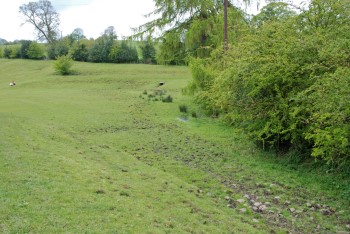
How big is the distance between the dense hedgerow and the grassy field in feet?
3.61

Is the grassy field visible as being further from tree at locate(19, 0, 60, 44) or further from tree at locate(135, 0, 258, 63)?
tree at locate(19, 0, 60, 44)

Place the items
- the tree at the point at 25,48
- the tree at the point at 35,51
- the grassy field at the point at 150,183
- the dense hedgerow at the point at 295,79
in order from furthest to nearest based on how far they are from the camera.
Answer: the tree at the point at 25,48 → the tree at the point at 35,51 → the dense hedgerow at the point at 295,79 → the grassy field at the point at 150,183

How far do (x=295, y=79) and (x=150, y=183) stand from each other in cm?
518

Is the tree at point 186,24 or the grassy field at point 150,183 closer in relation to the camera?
the grassy field at point 150,183

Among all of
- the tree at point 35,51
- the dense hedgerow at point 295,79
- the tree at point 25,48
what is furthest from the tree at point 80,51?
the dense hedgerow at point 295,79

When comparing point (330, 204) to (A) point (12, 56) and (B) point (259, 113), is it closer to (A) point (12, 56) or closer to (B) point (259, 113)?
(B) point (259, 113)

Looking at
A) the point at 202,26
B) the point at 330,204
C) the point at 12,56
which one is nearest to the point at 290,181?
the point at 330,204

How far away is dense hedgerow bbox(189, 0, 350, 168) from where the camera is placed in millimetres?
7910

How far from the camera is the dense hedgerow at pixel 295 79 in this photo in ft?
26.0

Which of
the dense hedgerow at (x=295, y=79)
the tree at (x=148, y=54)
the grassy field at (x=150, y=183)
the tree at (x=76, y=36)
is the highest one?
the tree at (x=76, y=36)

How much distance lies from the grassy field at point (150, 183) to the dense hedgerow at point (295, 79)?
1.10 meters

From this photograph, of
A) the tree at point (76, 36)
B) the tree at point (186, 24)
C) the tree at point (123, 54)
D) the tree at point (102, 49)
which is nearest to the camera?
the tree at point (186, 24)

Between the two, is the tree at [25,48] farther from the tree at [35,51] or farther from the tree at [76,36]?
the tree at [76,36]

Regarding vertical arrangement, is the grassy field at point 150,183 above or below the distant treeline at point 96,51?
below
